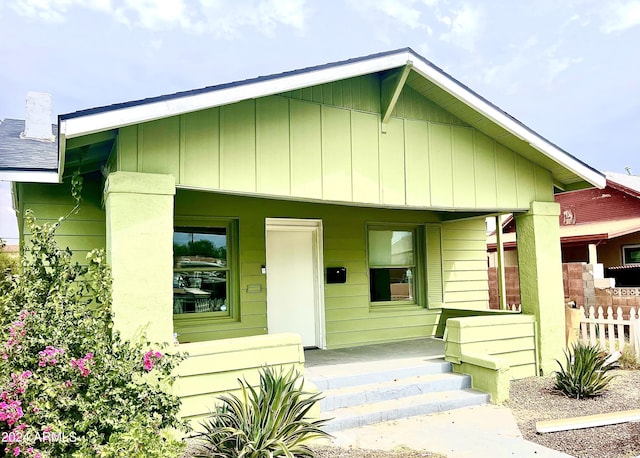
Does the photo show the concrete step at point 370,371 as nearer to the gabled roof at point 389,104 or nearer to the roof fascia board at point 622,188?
the gabled roof at point 389,104

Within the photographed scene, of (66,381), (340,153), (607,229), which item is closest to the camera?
(66,381)

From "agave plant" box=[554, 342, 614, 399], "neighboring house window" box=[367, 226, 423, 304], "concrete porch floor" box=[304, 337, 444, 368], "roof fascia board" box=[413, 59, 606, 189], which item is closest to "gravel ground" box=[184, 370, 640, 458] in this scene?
"agave plant" box=[554, 342, 614, 399]

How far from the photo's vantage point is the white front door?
24.7 ft

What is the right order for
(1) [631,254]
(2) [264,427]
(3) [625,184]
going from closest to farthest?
(2) [264,427] → (1) [631,254] → (3) [625,184]

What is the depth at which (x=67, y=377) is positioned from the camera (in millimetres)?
3291

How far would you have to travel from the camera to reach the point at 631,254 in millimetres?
17219

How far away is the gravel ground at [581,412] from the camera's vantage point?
14.1 feet

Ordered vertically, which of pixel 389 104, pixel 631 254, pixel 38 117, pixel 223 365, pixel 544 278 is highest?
pixel 38 117

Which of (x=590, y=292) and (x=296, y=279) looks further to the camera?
(x=590, y=292)

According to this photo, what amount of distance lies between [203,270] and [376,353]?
112 inches

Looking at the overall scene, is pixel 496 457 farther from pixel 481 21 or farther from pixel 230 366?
pixel 481 21

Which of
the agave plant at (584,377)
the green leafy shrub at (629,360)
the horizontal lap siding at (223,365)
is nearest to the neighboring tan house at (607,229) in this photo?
the green leafy shrub at (629,360)

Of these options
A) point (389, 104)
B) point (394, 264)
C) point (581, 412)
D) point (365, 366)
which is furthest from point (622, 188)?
point (365, 366)

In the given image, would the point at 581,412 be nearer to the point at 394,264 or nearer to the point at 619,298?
the point at 394,264
